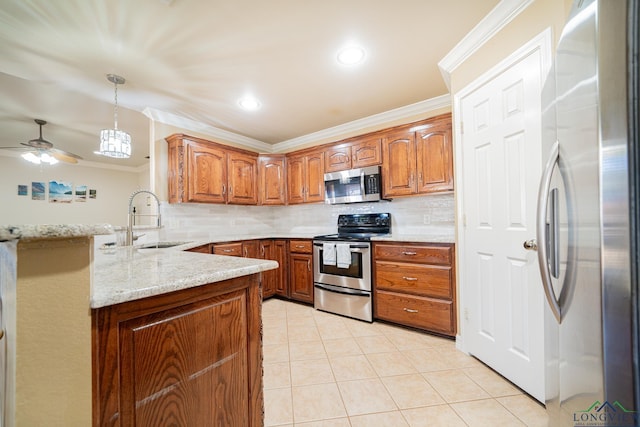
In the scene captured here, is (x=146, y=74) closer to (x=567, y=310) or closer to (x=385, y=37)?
(x=385, y=37)

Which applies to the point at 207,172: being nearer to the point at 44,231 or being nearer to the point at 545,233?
the point at 44,231

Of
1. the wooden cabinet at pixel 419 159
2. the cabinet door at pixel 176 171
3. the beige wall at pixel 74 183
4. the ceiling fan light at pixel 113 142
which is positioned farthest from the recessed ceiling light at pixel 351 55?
the beige wall at pixel 74 183

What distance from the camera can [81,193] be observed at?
16.2 ft

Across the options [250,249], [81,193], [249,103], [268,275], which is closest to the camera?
[249,103]

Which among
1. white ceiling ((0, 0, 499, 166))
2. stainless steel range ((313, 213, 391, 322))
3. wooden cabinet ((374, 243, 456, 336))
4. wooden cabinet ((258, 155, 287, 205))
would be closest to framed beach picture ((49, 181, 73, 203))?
white ceiling ((0, 0, 499, 166))

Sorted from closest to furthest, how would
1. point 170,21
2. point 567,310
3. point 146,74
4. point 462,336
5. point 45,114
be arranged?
1. point 567,310
2. point 170,21
3. point 462,336
4. point 146,74
5. point 45,114

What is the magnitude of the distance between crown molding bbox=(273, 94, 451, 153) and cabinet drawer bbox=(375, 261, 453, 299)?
Answer: 1803 mm

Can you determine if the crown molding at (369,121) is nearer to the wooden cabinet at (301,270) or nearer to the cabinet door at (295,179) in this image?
the cabinet door at (295,179)

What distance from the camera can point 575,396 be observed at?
0.64 m

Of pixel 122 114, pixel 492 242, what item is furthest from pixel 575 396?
pixel 122 114

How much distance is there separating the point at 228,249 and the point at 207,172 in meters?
1.00

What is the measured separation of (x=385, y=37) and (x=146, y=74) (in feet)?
6.70

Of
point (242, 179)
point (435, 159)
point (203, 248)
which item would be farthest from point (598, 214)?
point (242, 179)

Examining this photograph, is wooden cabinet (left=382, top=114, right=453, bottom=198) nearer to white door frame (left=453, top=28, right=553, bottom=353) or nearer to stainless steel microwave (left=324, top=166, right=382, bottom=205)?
stainless steel microwave (left=324, top=166, right=382, bottom=205)
